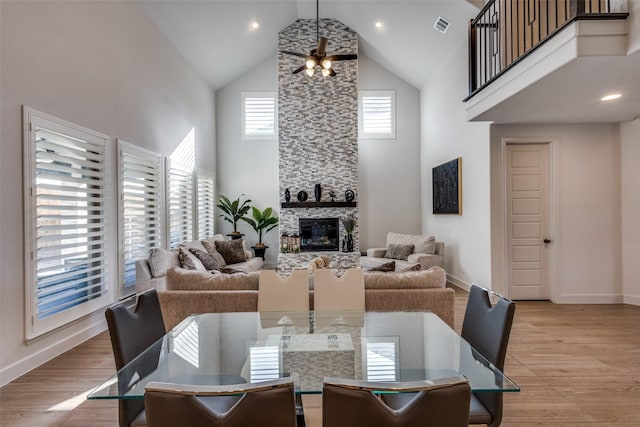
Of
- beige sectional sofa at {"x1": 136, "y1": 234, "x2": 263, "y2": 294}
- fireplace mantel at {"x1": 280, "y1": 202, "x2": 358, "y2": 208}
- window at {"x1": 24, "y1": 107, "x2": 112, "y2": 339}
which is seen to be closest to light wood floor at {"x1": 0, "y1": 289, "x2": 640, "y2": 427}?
window at {"x1": 24, "y1": 107, "x2": 112, "y2": 339}

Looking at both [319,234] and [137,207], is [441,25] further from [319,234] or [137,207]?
[137,207]

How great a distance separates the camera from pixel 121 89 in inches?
172

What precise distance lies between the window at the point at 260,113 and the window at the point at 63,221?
4505mm

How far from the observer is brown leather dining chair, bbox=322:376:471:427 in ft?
2.95

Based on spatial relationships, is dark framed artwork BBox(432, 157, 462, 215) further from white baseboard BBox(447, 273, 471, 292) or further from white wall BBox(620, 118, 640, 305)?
white wall BBox(620, 118, 640, 305)

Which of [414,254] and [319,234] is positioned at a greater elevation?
[319,234]

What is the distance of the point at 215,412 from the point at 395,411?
0.45 m

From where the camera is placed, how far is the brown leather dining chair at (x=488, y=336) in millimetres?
1552

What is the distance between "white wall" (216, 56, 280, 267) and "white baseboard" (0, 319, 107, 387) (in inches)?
180

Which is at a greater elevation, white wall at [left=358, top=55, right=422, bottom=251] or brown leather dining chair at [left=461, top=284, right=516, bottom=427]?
white wall at [left=358, top=55, right=422, bottom=251]

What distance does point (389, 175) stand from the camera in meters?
8.21

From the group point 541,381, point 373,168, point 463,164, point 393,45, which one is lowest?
point 541,381

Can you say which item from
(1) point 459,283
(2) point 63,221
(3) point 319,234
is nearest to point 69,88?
(2) point 63,221

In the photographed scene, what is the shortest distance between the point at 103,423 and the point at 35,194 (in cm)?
196
